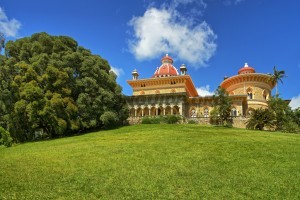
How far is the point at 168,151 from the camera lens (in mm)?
18344

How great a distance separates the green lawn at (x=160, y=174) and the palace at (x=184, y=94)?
26.3 m

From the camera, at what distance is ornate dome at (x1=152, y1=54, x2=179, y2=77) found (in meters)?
58.1

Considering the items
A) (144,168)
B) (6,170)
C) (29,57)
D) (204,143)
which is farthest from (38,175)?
(29,57)

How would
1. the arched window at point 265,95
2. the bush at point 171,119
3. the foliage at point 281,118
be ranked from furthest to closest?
the arched window at point 265,95 → the bush at point 171,119 → the foliage at point 281,118

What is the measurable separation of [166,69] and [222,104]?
2079cm

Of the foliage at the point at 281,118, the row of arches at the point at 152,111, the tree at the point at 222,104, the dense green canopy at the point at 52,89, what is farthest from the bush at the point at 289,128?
the dense green canopy at the point at 52,89

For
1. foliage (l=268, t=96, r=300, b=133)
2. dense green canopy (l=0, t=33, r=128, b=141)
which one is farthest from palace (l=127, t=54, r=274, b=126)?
dense green canopy (l=0, t=33, r=128, b=141)

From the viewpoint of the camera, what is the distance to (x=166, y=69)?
59094 millimetres

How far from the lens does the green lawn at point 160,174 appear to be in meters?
11.1

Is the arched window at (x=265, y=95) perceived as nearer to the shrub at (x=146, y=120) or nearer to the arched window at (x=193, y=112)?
the arched window at (x=193, y=112)

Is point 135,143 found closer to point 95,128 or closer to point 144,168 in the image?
point 144,168

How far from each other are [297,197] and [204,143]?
1045 cm

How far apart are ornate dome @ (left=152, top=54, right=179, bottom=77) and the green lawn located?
129ft

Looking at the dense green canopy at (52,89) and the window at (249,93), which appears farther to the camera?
the window at (249,93)
